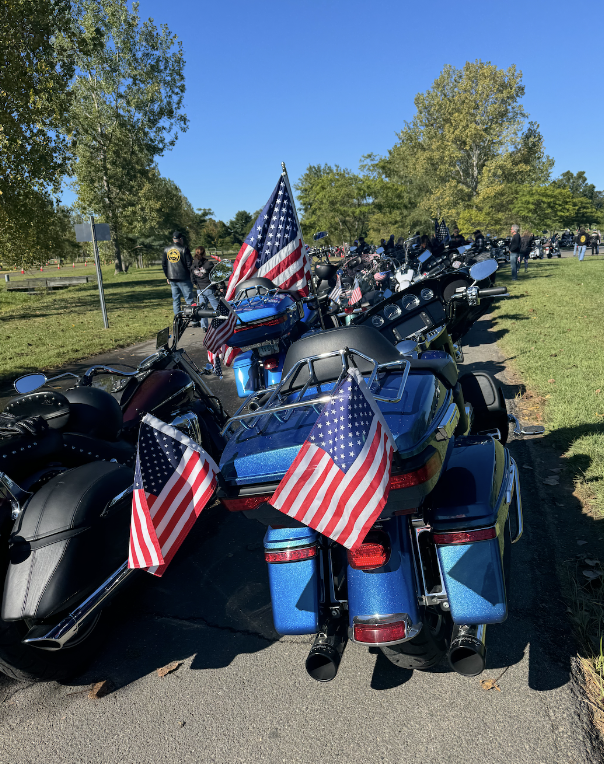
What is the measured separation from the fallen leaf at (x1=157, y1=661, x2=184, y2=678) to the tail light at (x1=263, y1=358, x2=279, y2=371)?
3.49 meters

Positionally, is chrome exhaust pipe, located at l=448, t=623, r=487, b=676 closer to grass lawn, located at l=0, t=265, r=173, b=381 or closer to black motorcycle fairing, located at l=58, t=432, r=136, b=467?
black motorcycle fairing, located at l=58, t=432, r=136, b=467

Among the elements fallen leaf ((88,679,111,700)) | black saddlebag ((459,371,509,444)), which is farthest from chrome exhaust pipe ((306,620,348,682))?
black saddlebag ((459,371,509,444))

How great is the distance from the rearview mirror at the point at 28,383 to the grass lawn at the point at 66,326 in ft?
18.3

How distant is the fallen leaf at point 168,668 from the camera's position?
282 centimetres

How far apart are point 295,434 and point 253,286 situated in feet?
13.4

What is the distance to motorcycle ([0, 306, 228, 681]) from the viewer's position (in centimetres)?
242

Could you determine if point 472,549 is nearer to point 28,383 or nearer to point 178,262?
point 28,383

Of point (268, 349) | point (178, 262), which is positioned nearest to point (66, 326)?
point (178, 262)

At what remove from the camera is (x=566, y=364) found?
752cm

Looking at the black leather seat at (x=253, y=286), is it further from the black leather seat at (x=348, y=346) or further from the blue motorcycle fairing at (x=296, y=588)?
the blue motorcycle fairing at (x=296, y=588)

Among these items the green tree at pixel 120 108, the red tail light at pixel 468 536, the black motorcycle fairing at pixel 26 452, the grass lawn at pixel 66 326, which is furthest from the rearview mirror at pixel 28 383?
the green tree at pixel 120 108

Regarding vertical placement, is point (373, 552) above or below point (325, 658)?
above

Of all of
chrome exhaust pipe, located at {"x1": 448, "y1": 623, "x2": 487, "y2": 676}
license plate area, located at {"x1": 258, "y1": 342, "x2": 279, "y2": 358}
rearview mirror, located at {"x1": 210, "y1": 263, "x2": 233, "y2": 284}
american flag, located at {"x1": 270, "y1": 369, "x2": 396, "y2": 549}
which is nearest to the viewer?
american flag, located at {"x1": 270, "y1": 369, "x2": 396, "y2": 549}

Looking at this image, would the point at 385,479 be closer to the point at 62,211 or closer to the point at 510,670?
the point at 510,670
